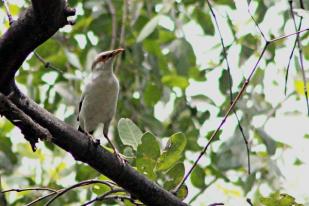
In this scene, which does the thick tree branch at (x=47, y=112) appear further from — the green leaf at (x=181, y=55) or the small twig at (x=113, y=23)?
the small twig at (x=113, y=23)

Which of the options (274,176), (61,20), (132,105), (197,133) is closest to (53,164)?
(132,105)

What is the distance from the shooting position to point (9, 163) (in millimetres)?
3654

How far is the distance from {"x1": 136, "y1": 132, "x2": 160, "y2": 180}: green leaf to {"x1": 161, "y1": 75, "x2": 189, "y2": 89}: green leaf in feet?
5.79

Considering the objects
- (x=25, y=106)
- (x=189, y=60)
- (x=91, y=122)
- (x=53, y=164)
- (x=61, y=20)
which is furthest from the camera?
(x=53, y=164)

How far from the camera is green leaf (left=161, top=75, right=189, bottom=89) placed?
416 centimetres

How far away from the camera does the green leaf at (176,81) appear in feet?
13.7

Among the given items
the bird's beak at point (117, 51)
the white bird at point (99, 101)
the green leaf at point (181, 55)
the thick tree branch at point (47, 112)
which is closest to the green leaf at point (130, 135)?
the thick tree branch at point (47, 112)

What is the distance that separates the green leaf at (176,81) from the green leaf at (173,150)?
67.9 inches

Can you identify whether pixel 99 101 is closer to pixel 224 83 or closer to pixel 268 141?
pixel 224 83

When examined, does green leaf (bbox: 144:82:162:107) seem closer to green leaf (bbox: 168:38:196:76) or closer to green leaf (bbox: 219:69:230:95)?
green leaf (bbox: 168:38:196:76)

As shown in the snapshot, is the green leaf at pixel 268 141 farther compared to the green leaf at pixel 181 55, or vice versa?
the green leaf at pixel 181 55

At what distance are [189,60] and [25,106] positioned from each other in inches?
80.2

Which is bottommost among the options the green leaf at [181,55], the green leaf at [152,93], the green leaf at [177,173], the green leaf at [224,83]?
the green leaf at [152,93]

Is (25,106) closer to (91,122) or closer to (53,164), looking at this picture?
(91,122)
